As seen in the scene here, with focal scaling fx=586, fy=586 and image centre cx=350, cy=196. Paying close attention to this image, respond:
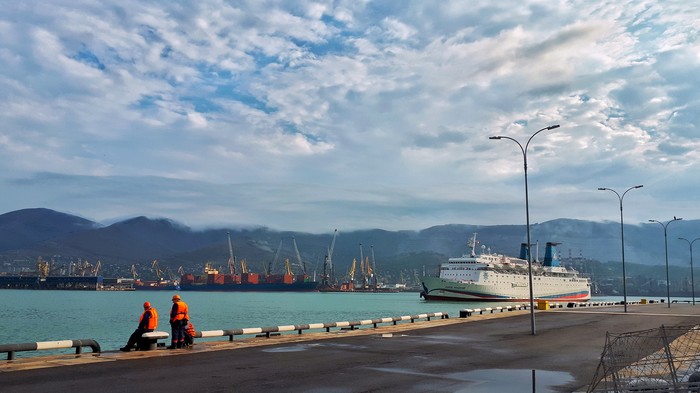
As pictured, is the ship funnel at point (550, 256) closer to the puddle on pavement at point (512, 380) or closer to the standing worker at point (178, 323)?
the standing worker at point (178, 323)

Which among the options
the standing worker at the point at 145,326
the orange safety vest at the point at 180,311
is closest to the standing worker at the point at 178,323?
the orange safety vest at the point at 180,311

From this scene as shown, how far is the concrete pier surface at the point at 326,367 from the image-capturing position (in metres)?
14.0

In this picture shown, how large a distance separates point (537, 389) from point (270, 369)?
7341mm

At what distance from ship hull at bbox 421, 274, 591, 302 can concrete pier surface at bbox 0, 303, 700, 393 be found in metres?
97.7

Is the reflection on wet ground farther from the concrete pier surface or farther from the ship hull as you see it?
the ship hull

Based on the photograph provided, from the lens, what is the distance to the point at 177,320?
21234 mm

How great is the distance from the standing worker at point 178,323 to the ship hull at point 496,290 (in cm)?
10639

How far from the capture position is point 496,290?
125m

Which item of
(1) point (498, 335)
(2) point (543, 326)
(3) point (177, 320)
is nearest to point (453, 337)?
(1) point (498, 335)

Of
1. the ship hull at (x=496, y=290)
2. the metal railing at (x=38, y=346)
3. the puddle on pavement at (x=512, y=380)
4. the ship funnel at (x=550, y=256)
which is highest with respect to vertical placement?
the ship funnel at (x=550, y=256)

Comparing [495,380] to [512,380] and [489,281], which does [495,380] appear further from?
[489,281]

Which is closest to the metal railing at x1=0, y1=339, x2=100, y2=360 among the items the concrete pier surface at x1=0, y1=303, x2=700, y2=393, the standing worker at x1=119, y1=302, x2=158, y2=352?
the concrete pier surface at x1=0, y1=303, x2=700, y2=393

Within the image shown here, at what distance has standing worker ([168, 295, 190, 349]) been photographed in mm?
20750

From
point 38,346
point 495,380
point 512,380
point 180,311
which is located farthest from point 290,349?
point 512,380
